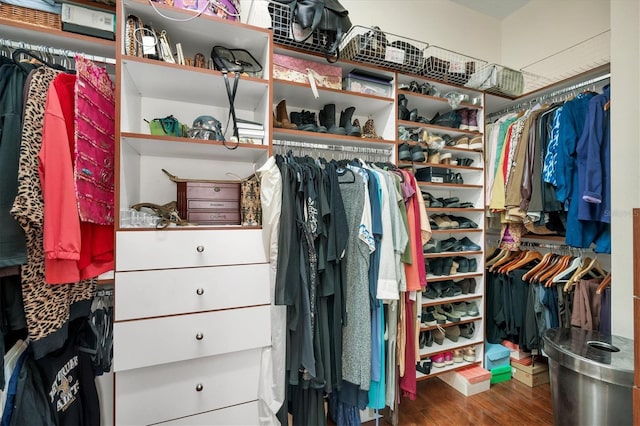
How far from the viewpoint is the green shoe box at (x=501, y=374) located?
2.14 meters

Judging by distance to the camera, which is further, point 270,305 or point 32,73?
point 270,305

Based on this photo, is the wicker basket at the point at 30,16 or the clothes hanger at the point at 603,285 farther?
the clothes hanger at the point at 603,285

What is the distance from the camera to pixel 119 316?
1.07 meters

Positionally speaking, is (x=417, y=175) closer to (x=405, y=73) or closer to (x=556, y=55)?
(x=405, y=73)

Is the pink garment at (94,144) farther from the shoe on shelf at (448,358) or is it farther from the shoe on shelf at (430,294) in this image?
the shoe on shelf at (448,358)

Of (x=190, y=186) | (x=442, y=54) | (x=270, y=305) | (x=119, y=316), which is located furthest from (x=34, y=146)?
(x=442, y=54)

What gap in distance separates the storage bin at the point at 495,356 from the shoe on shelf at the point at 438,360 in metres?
0.41

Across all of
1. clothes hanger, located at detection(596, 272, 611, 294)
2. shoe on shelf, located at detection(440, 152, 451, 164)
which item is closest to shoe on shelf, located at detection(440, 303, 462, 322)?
clothes hanger, located at detection(596, 272, 611, 294)

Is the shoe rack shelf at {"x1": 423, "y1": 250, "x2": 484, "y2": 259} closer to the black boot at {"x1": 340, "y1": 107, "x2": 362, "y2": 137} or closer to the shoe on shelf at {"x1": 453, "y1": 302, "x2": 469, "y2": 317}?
the shoe on shelf at {"x1": 453, "y1": 302, "x2": 469, "y2": 317}

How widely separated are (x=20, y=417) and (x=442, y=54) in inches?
132

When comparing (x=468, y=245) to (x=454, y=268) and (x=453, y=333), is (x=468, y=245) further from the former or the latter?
(x=453, y=333)

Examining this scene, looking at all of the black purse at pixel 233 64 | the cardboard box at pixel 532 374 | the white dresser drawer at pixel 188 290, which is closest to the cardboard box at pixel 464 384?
the cardboard box at pixel 532 374

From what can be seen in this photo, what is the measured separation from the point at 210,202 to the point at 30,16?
3.53 ft

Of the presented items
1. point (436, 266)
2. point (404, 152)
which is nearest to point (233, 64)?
point (404, 152)
